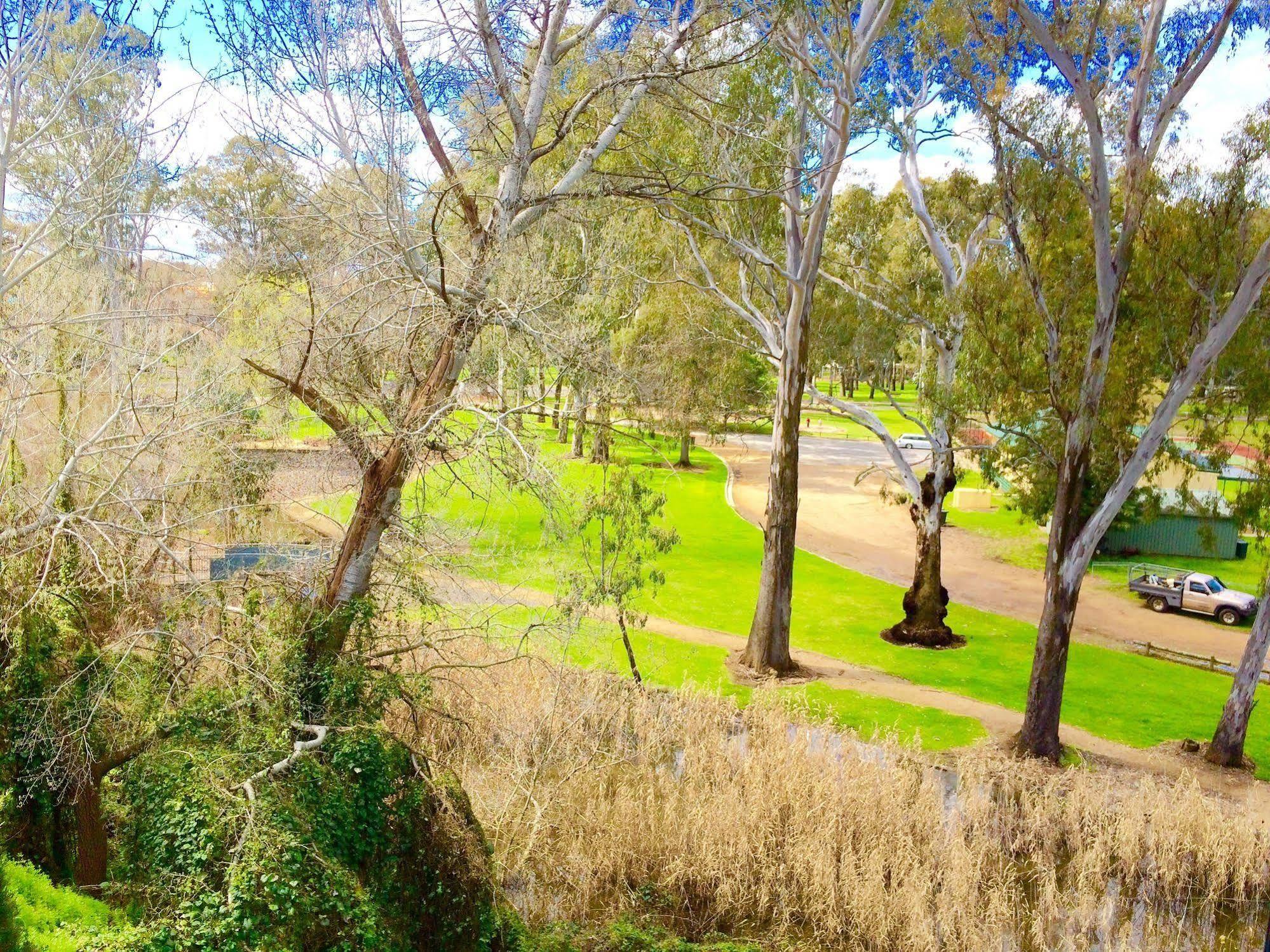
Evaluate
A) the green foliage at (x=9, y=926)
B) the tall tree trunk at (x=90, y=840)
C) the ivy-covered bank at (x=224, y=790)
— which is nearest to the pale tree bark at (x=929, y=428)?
the ivy-covered bank at (x=224, y=790)

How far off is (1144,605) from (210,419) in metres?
19.6

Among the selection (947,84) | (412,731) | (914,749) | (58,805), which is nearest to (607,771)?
(412,731)

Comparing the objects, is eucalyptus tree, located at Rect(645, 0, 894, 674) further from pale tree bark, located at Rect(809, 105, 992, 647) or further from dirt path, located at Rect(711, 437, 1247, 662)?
dirt path, located at Rect(711, 437, 1247, 662)

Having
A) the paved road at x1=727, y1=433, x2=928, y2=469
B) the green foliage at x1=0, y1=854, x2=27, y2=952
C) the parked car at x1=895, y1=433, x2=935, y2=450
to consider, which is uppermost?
the parked car at x1=895, y1=433, x2=935, y2=450

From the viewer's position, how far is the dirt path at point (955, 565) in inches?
751

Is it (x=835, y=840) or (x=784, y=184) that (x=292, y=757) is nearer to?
(x=835, y=840)

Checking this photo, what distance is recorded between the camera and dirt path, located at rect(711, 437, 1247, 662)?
19.1 m

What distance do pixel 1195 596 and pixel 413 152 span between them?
61.0 ft

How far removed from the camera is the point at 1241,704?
12648mm

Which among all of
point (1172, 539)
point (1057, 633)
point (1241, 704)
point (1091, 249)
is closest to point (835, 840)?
point (1057, 633)

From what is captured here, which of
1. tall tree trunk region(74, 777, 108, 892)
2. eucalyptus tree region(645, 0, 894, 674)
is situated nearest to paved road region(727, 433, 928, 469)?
eucalyptus tree region(645, 0, 894, 674)

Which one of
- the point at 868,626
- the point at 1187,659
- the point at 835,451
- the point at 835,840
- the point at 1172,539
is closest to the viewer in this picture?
the point at 835,840

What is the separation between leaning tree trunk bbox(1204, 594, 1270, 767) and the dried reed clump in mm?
1681

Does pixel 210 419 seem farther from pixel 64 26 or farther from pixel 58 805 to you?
pixel 64 26
